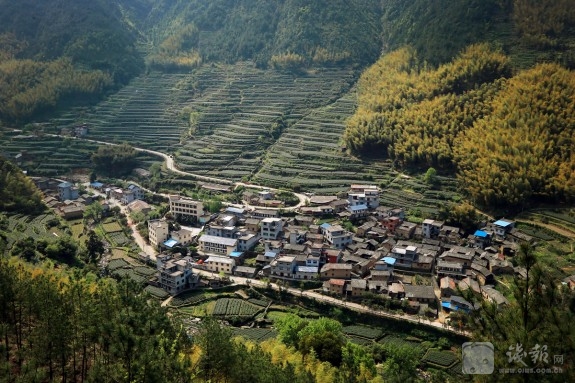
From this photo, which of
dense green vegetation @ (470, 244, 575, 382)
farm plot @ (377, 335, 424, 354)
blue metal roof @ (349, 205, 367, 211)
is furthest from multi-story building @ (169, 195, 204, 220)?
dense green vegetation @ (470, 244, 575, 382)

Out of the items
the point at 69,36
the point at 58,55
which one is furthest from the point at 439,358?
the point at 69,36

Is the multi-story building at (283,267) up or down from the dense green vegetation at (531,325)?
down

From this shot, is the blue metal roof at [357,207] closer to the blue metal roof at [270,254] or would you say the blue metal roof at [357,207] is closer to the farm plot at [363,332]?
the blue metal roof at [270,254]

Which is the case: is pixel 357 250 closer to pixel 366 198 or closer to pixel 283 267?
pixel 283 267

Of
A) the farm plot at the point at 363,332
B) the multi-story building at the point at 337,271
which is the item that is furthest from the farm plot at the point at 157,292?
the farm plot at the point at 363,332

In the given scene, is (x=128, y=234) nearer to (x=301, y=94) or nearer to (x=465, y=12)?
(x=301, y=94)

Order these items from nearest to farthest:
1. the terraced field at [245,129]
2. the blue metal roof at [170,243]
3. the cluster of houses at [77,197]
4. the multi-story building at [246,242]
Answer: the multi-story building at [246,242], the blue metal roof at [170,243], the cluster of houses at [77,197], the terraced field at [245,129]

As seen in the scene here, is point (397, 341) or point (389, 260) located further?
point (389, 260)
